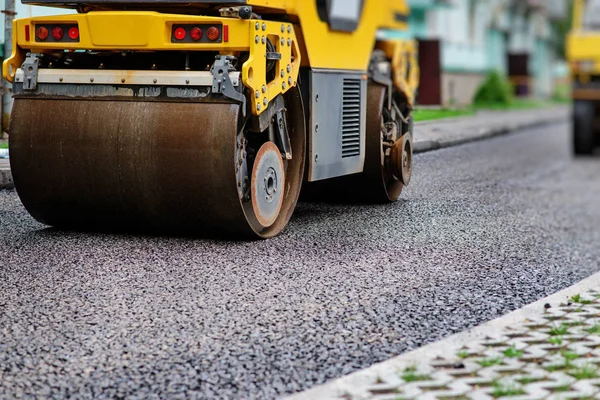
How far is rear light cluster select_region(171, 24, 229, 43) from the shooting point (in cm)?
702

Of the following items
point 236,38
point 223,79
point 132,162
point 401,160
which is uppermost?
point 236,38

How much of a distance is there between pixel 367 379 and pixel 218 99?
305cm

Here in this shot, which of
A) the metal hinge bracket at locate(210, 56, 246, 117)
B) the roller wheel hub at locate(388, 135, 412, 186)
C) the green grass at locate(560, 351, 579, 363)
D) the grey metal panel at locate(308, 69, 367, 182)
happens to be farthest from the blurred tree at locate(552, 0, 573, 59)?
the green grass at locate(560, 351, 579, 363)

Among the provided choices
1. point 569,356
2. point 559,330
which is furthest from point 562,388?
point 559,330

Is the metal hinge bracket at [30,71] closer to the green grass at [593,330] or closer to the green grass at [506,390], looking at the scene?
the green grass at [593,330]

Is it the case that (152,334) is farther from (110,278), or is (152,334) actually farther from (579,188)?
(579,188)

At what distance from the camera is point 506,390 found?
419cm

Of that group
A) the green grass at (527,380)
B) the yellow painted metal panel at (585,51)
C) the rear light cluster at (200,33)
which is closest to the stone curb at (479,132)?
the yellow painted metal panel at (585,51)

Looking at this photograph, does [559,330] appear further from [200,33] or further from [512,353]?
[200,33]

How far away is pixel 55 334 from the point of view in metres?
5.18

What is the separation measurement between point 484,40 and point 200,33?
1349 inches

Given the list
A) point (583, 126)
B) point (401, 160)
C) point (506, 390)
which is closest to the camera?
point (506, 390)

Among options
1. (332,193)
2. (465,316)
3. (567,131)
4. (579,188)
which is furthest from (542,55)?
(465,316)

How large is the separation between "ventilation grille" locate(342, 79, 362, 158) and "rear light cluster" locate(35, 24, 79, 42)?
6.99 ft
